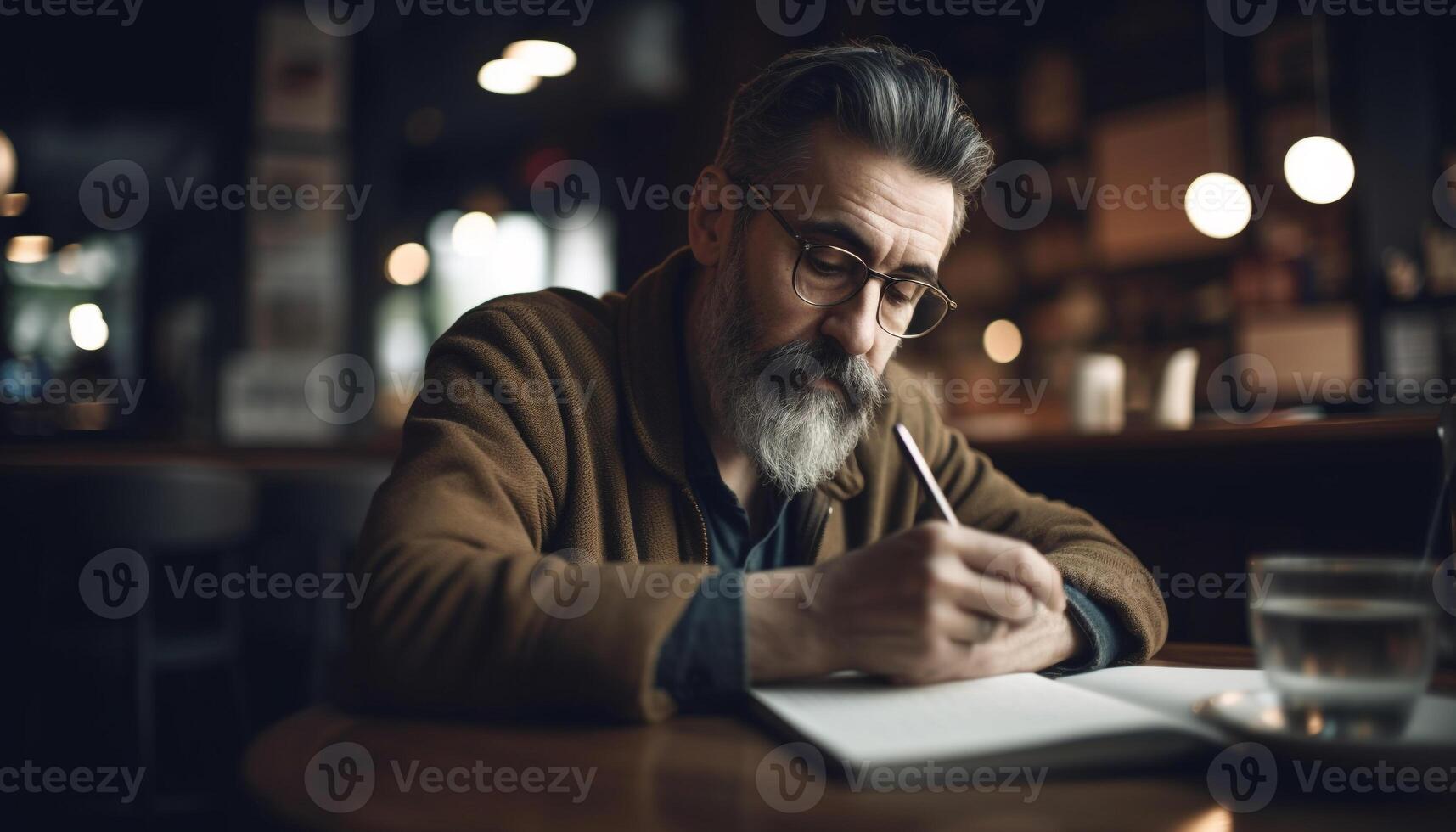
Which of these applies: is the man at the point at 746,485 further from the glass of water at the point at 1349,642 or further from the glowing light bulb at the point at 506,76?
the glowing light bulb at the point at 506,76

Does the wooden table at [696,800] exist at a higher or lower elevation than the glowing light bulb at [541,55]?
lower

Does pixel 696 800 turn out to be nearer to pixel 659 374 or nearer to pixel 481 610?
pixel 481 610

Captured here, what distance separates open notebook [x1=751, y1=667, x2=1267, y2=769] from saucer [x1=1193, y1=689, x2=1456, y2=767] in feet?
0.09

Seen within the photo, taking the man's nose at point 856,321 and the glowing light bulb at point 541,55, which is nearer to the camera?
the man's nose at point 856,321

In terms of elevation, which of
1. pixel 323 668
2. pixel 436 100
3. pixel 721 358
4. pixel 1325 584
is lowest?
pixel 323 668

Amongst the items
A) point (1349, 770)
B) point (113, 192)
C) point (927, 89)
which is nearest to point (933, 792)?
point (1349, 770)

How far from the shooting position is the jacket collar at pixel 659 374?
1.34m

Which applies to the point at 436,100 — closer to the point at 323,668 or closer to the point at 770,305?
the point at 323,668

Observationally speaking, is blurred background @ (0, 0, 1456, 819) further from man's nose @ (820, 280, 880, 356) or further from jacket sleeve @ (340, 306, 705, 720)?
jacket sleeve @ (340, 306, 705, 720)

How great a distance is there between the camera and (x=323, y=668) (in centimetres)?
363

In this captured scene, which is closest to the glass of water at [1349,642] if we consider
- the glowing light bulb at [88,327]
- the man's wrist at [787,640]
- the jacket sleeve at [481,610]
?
the man's wrist at [787,640]

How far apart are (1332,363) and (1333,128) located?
1.10 m

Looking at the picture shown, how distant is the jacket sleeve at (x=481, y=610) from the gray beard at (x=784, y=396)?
0.41 meters

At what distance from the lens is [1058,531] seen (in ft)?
4.54
